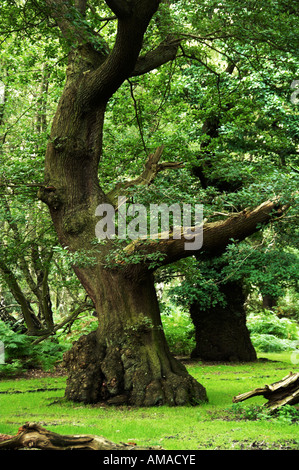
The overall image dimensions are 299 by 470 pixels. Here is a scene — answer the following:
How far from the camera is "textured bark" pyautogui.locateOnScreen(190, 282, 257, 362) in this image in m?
14.5

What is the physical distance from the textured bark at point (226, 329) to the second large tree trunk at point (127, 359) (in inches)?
250

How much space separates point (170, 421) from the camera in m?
6.46

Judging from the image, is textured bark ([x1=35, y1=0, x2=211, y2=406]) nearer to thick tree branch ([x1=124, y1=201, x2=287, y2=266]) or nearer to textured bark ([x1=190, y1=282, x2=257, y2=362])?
thick tree branch ([x1=124, y1=201, x2=287, y2=266])

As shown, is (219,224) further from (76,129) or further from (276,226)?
(76,129)

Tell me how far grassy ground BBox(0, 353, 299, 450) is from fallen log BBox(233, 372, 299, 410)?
22cm

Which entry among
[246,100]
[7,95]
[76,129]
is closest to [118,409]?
[76,129]

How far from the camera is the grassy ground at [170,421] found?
5.17 meters

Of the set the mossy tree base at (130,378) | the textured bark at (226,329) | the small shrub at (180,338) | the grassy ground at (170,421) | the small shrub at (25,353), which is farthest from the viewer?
the small shrub at (180,338)

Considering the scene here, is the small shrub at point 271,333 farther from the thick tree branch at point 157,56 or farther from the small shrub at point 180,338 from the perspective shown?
the thick tree branch at point 157,56

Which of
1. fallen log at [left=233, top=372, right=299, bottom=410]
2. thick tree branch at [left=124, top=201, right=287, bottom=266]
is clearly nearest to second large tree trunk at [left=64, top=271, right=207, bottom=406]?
thick tree branch at [left=124, top=201, right=287, bottom=266]

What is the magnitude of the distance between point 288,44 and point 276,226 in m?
3.32

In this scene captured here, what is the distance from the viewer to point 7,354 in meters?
13.1

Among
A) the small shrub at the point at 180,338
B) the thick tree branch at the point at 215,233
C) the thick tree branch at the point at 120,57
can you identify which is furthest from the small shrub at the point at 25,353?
the thick tree branch at the point at 120,57

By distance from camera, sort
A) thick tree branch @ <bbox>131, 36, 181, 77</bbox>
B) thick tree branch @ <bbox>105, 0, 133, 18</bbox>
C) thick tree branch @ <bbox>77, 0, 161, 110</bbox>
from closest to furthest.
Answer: thick tree branch @ <bbox>105, 0, 133, 18</bbox> < thick tree branch @ <bbox>77, 0, 161, 110</bbox> < thick tree branch @ <bbox>131, 36, 181, 77</bbox>
